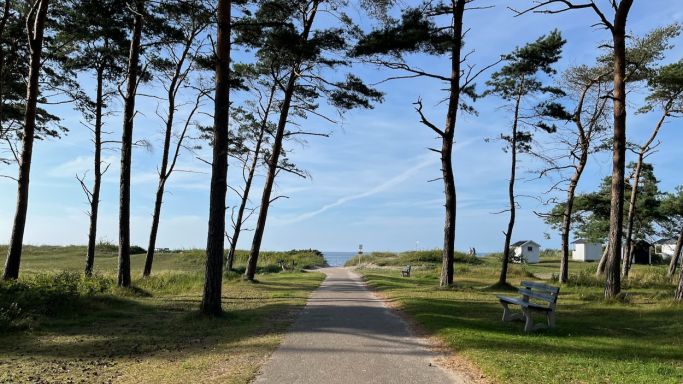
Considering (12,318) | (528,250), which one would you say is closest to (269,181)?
(12,318)

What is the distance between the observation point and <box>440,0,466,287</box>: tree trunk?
1908cm

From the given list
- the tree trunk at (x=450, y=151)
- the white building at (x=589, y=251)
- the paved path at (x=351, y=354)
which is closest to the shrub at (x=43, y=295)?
the paved path at (x=351, y=354)

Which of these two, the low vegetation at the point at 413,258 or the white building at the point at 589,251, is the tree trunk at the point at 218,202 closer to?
the low vegetation at the point at 413,258

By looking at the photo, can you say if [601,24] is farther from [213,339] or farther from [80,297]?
[80,297]

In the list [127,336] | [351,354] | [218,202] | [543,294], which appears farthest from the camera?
[218,202]

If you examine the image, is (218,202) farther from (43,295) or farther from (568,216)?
(568,216)

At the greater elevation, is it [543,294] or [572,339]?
[543,294]

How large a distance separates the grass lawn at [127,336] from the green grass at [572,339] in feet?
9.52

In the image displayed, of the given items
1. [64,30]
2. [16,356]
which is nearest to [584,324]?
[16,356]

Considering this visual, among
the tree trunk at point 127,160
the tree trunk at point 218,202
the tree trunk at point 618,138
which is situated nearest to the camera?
the tree trunk at point 218,202

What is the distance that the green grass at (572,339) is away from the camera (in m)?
6.22

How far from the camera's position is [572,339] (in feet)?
28.3

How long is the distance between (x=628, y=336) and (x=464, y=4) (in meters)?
13.5

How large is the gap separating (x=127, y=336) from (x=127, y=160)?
8.95 meters
